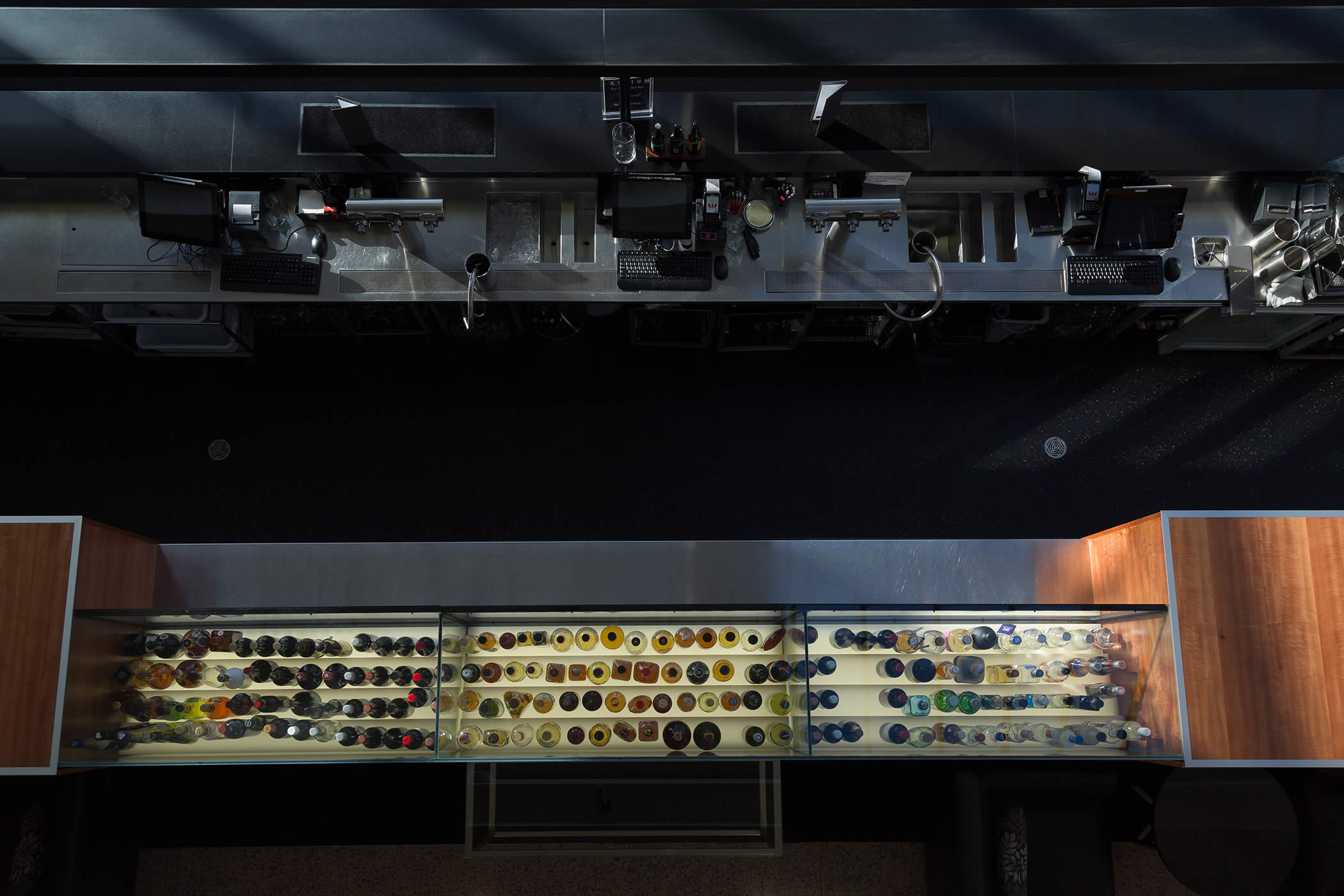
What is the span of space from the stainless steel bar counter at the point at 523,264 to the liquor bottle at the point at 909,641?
5.16 ft

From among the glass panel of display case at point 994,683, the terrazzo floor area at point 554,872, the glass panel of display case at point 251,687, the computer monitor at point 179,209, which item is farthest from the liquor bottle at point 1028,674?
the computer monitor at point 179,209

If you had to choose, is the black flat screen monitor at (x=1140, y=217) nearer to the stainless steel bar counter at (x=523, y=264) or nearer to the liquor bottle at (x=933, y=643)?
the stainless steel bar counter at (x=523, y=264)

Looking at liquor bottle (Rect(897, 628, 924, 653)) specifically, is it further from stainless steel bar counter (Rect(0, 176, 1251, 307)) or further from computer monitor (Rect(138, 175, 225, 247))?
computer monitor (Rect(138, 175, 225, 247))

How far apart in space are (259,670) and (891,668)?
2586 mm

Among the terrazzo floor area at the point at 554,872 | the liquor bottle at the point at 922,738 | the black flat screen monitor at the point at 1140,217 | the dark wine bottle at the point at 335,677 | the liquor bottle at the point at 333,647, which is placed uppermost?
the black flat screen monitor at the point at 1140,217

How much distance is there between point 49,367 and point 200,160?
1723 millimetres

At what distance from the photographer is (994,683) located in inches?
131

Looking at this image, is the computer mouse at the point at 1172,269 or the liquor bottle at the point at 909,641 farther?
the computer mouse at the point at 1172,269

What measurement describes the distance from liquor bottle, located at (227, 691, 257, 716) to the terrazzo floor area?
4.19 feet

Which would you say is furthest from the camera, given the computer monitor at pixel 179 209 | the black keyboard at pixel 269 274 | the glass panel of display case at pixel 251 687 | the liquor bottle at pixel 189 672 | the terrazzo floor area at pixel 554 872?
the terrazzo floor area at pixel 554 872

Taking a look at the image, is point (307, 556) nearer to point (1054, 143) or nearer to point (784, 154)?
point (784, 154)

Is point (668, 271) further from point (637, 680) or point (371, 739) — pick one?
point (371, 739)

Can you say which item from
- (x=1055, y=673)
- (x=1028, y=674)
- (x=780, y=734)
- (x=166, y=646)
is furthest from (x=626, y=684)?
(x=166, y=646)

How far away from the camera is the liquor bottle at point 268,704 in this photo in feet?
10.8
